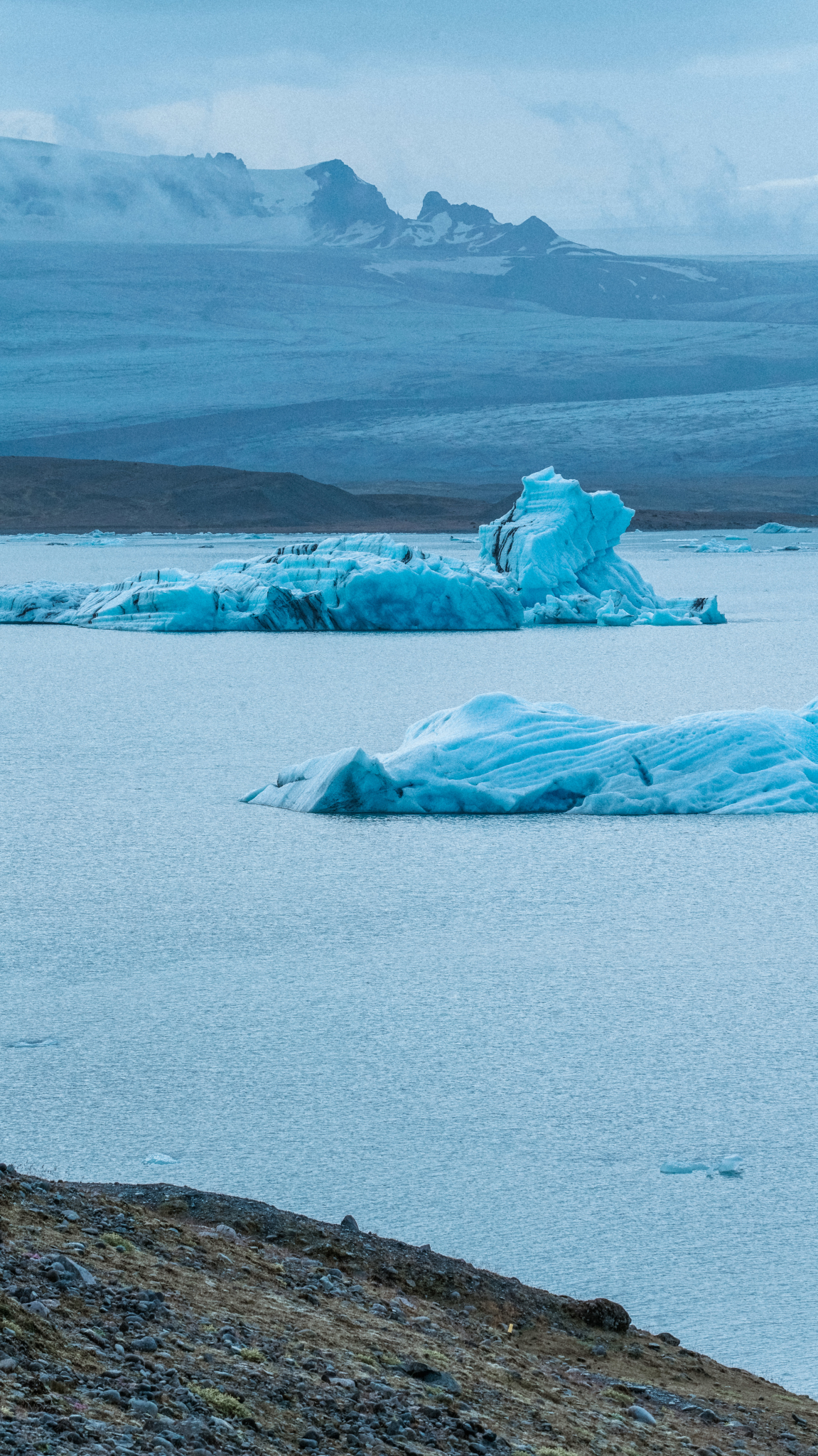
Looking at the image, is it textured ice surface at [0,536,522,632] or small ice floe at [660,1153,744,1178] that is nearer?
small ice floe at [660,1153,744,1178]

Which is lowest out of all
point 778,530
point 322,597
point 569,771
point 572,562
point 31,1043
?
point 31,1043

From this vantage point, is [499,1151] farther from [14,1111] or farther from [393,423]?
[393,423]

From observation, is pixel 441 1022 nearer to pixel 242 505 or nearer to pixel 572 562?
pixel 572 562

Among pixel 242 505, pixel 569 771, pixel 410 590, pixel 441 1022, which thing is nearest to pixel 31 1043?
pixel 441 1022

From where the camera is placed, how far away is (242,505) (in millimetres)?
65438

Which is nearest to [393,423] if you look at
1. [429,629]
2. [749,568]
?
[749,568]

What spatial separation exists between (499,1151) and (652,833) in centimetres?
435

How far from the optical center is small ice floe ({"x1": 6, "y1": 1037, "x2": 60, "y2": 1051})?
4.52m

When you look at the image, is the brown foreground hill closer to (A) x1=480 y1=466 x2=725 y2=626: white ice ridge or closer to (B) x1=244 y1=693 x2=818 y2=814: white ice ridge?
(B) x1=244 y1=693 x2=818 y2=814: white ice ridge

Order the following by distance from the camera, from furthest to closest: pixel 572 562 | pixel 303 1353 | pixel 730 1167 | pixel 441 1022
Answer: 1. pixel 572 562
2. pixel 441 1022
3. pixel 730 1167
4. pixel 303 1353

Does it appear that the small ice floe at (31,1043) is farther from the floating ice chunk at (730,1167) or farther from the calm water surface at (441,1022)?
the floating ice chunk at (730,1167)

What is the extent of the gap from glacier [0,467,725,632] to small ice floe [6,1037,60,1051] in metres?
15.7

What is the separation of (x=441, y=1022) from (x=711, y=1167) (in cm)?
131

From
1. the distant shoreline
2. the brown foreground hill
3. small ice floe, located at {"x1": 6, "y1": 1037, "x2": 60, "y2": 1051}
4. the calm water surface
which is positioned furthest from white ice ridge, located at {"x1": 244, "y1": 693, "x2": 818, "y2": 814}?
the distant shoreline
